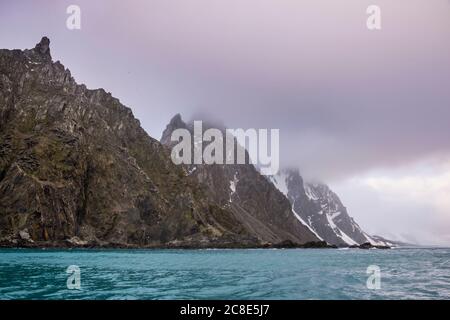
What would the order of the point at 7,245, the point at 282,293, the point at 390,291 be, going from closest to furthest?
the point at 282,293, the point at 390,291, the point at 7,245

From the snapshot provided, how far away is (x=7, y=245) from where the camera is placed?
19700 centimetres
